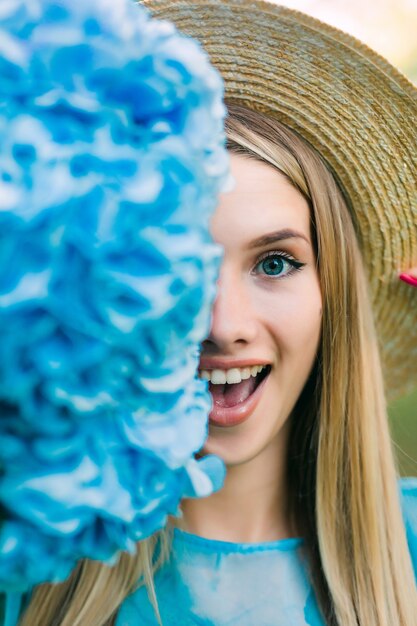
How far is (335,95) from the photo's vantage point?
104cm

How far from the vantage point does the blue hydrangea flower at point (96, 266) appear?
47 centimetres

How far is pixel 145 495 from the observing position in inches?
20.8

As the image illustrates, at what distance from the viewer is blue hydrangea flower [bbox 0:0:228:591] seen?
0.47 metres

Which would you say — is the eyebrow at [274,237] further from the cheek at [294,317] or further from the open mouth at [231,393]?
the open mouth at [231,393]

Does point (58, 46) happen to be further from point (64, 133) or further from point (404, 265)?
point (404, 265)

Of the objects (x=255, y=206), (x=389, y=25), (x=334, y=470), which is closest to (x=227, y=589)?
(x=334, y=470)

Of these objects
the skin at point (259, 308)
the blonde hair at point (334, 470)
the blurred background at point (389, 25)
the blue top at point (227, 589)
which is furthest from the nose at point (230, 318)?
the blurred background at point (389, 25)

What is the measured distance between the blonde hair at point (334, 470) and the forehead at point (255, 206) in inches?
0.7

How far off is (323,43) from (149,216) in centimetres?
62

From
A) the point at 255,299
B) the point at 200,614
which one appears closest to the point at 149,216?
the point at 255,299

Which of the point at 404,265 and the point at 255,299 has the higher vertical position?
the point at 404,265

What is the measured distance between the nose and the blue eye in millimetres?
49

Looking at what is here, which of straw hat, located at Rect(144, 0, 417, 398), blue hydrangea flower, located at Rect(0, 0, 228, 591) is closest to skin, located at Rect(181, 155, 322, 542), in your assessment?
straw hat, located at Rect(144, 0, 417, 398)

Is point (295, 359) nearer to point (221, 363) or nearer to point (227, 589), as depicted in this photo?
point (221, 363)
